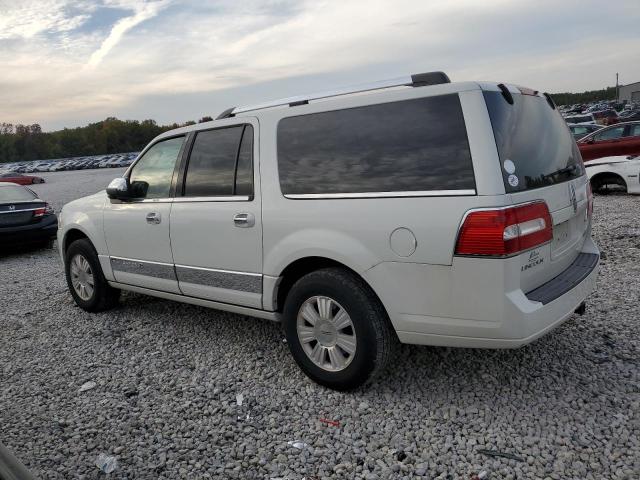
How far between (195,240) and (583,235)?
2.86 metres

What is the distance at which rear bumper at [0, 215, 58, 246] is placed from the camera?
31.2 feet

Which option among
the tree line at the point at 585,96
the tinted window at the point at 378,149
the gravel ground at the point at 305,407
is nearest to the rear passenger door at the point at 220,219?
the tinted window at the point at 378,149

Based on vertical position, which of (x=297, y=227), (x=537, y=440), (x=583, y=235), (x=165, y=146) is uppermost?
(x=165, y=146)

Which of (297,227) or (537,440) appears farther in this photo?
(297,227)

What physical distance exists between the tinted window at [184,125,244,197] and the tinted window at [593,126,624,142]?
1145 cm

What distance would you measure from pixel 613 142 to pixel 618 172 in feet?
6.29

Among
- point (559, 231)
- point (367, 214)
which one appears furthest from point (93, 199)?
point (559, 231)

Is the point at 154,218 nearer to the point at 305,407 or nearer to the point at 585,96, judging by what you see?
the point at 305,407

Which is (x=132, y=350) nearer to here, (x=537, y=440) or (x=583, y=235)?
(x=537, y=440)

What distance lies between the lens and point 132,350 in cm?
455

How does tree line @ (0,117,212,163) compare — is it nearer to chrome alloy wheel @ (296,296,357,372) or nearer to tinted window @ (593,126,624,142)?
tinted window @ (593,126,624,142)

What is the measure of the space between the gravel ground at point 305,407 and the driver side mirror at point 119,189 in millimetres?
1282

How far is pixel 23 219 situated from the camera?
32.1ft

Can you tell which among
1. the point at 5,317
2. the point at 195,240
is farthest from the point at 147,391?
the point at 5,317
